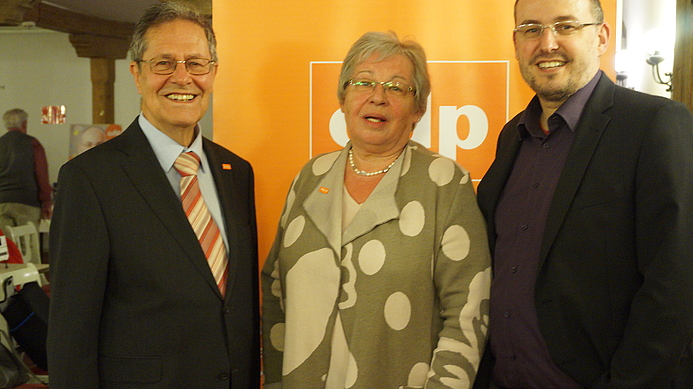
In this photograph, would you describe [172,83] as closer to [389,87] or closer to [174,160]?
[174,160]

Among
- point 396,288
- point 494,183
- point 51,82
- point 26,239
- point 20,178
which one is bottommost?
point 26,239

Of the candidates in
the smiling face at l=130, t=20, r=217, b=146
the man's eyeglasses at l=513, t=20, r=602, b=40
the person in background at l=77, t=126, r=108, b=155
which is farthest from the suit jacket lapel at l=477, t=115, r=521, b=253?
the person in background at l=77, t=126, r=108, b=155

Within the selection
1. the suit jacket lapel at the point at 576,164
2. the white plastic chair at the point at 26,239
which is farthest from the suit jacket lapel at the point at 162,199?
the white plastic chair at the point at 26,239

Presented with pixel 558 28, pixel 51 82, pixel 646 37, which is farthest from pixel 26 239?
pixel 646 37

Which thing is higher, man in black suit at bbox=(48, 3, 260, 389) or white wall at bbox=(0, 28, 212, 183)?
white wall at bbox=(0, 28, 212, 183)

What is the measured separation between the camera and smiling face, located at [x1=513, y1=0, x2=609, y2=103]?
1742mm

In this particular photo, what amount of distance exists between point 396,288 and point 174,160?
78 cm

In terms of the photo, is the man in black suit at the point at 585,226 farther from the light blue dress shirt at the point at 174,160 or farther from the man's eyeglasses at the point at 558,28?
the light blue dress shirt at the point at 174,160

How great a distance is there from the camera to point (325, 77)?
103 inches

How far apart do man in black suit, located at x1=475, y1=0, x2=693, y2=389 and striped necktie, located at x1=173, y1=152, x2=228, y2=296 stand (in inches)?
32.9

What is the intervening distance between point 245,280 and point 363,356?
1.49 feet

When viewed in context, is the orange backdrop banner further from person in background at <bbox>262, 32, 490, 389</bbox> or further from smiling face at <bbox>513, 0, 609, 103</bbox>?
smiling face at <bbox>513, 0, 609, 103</bbox>

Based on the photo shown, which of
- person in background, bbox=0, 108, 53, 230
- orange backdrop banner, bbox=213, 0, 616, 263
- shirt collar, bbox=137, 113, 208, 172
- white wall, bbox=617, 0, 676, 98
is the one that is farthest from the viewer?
person in background, bbox=0, 108, 53, 230

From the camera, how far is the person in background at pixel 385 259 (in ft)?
5.78
